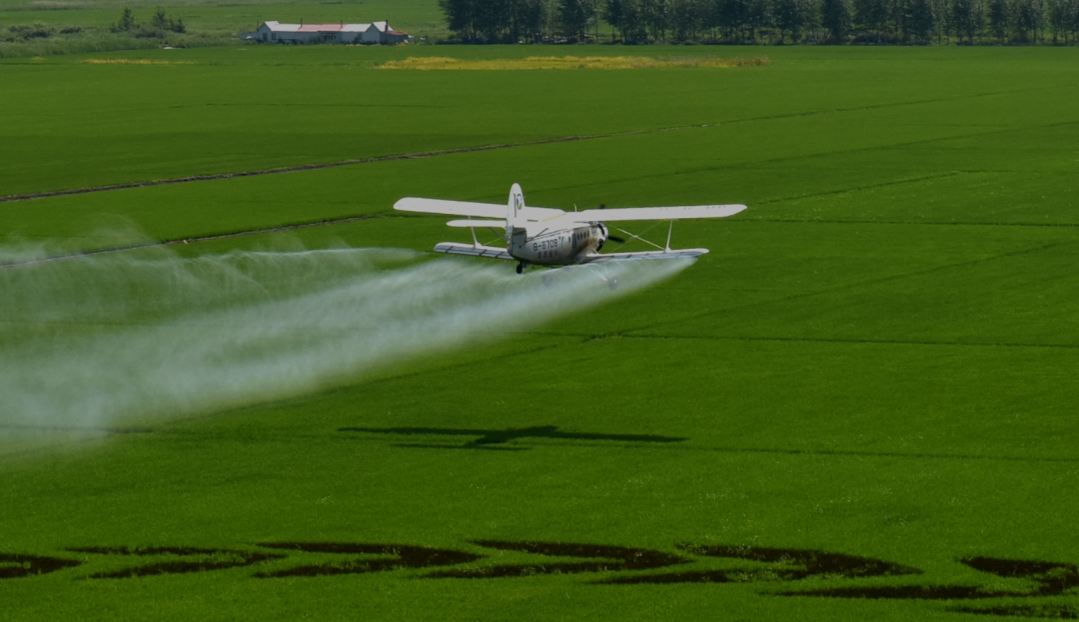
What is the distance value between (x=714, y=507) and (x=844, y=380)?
47.4 ft

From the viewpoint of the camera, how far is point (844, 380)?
5328cm

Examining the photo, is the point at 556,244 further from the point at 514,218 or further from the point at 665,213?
the point at 665,213

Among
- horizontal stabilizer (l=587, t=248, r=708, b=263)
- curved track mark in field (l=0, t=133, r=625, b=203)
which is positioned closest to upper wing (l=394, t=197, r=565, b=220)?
horizontal stabilizer (l=587, t=248, r=708, b=263)

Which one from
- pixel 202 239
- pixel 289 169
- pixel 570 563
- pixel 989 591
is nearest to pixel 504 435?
pixel 570 563

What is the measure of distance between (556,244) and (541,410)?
5900 mm

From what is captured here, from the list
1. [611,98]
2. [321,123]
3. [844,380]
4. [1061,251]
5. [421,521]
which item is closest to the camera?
[421,521]

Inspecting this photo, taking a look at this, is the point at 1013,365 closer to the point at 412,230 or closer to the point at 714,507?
the point at 714,507

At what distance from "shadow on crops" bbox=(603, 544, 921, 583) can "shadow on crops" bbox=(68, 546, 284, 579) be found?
8707 mm

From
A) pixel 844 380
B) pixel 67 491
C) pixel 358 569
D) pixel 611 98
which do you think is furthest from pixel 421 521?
pixel 611 98

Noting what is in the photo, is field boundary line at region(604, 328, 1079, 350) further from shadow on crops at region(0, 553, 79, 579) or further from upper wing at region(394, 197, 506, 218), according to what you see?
shadow on crops at region(0, 553, 79, 579)

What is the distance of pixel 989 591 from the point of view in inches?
1352

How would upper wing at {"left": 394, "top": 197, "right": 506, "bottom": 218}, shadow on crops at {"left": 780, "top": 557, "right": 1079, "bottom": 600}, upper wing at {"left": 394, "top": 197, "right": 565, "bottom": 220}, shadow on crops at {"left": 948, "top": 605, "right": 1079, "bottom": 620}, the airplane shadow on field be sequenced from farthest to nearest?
upper wing at {"left": 394, "top": 197, "right": 506, "bottom": 218} < upper wing at {"left": 394, "top": 197, "right": 565, "bottom": 220} < the airplane shadow on field < shadow on crops at {"left": 780, "top": 557, "right": 1079, "bottom": 600} < shadow on crops at {"left": 948, "top": 605, "right": 1079, "bottom": 620}

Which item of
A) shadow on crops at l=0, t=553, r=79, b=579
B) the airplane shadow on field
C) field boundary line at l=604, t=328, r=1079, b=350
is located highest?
field boundary line at l=604, t=328, r=1079, b=350

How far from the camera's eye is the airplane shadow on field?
46312mm
